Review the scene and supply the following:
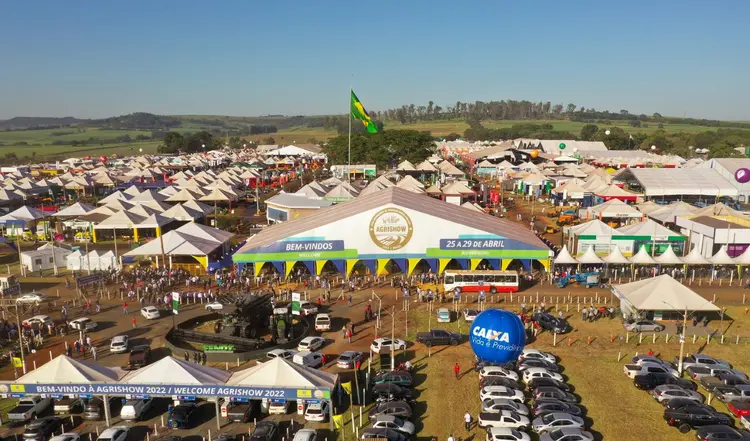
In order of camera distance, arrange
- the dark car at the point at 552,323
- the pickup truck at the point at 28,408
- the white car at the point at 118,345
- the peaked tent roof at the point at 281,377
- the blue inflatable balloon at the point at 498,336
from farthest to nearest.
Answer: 1. the dark car at the point at 552,323
2. the white car at the point at 118,345
3. the blue inflatable balloon at the point at 498,336
4. the pickup truck at the point at 28,408
5. the peaked tent roof at the point at 281,377

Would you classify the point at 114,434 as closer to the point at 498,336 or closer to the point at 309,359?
the point at 309,359

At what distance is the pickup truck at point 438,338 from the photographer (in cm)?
2780

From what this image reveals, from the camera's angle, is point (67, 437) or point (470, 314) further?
point (470, 314)

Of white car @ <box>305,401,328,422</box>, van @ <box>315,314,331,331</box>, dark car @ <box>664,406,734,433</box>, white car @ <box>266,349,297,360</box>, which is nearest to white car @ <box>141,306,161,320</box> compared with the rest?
van @ <box>315,314,331,331</box>

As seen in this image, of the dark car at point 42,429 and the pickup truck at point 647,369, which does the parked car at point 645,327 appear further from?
the dark car at point 42,429

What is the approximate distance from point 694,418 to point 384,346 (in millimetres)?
13545

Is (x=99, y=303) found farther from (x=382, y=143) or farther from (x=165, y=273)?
(x=382, y=143)

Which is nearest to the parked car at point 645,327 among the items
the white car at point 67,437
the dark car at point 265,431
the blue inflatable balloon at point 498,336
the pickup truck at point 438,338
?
the pickup truck at point 438,338

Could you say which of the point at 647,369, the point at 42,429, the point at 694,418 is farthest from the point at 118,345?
the point at 694,418

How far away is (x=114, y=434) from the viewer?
18734 millimetres

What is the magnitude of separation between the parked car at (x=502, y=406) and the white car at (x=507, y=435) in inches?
56.8

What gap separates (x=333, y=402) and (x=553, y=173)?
271 feet

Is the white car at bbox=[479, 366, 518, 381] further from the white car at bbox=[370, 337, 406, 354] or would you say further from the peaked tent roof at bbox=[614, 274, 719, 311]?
the peaked tent roof at bbox=[614, 274, 719, 311]

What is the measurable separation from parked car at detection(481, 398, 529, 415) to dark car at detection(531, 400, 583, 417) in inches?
16.1
